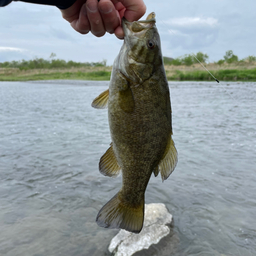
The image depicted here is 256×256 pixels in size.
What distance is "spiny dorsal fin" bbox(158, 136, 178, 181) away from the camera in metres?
2.41

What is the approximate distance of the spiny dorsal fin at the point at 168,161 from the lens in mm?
2411

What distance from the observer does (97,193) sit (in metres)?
6.26

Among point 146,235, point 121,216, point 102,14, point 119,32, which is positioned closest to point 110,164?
point 121,216

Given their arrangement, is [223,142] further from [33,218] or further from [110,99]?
[110,99]

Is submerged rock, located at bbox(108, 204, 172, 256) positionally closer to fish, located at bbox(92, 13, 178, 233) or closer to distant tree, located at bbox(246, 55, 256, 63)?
fish, located at bbox(92, 13, 178, 233)

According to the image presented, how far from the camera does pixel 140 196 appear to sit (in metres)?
2.62

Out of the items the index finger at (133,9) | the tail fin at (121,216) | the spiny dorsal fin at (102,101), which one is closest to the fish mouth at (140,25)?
the index finger at (133,9)

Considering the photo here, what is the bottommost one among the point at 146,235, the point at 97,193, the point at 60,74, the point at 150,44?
the point at 97,193

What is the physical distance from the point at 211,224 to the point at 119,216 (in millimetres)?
3100

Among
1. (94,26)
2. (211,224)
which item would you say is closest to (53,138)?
(211,224)

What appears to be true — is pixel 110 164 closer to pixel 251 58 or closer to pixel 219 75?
pixel 219 75

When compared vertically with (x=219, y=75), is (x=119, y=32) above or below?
above

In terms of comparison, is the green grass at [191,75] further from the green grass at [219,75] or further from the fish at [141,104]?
the fish at [141,104]

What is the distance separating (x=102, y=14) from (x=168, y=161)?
4.83ft
